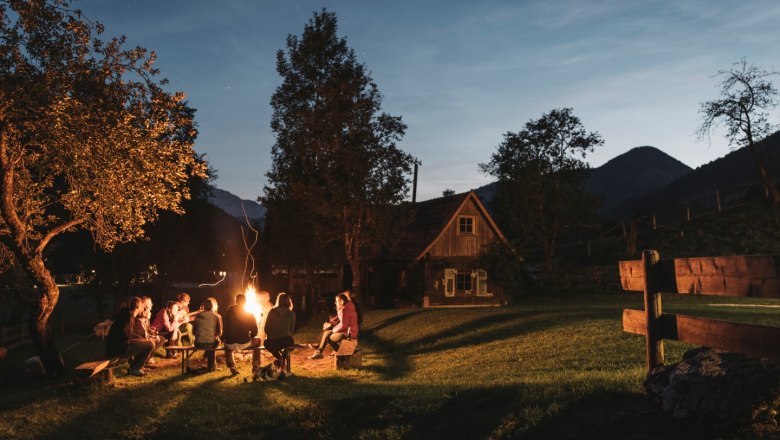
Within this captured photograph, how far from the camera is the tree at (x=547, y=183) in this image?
44906 millimetres

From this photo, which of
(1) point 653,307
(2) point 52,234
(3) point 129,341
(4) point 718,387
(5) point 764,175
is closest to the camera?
(4) point 718,387

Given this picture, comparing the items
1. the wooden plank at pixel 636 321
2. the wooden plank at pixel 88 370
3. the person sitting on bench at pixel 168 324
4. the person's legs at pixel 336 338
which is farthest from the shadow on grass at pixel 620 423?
the person sitting on bench at pixel 168 324

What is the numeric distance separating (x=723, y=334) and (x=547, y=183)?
41.0m

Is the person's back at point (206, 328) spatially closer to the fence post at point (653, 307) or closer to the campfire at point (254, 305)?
the campfire at point (254, 305)

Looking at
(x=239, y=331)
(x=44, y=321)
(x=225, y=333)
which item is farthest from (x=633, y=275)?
(x=44, y=321)

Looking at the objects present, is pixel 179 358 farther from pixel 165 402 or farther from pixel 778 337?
pixel 778 337

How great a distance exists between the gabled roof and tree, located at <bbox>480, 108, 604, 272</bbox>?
28.7 ft

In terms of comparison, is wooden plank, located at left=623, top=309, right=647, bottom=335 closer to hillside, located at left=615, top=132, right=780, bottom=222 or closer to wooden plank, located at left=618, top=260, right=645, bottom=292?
wooden plank, located at left=618, top=260, right=645, bottom=292

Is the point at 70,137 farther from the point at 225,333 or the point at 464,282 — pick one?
the point at 464,282


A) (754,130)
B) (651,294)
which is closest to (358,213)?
(651,294)

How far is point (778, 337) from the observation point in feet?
17.4

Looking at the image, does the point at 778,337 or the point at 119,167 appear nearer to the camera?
the point at 778,337

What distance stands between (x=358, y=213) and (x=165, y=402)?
2311 centimetres

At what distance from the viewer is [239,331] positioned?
1414 centimetres
